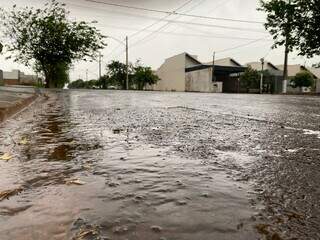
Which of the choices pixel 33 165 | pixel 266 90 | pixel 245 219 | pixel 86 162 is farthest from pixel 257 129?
pixel 266 90

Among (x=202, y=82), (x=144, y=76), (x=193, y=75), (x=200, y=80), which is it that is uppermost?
(x=193, y=75)

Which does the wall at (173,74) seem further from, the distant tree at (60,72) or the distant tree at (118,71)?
the distant tree at (60,72)

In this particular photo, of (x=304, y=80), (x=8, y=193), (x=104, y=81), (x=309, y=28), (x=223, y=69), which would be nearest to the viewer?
(x=8, y=193)

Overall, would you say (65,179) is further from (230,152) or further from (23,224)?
(230,152)

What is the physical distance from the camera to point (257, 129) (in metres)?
5.33

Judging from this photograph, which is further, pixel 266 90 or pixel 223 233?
pixel 266 90

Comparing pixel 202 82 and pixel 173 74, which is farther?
pixel 173 74

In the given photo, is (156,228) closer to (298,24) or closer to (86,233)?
(86,233)

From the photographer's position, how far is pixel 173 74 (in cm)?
7012

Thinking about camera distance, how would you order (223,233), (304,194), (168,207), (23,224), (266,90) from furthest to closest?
(266,90) < (304,194) < (168,207) < (23,224) < (223,233)

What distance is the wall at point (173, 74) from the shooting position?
218 ft

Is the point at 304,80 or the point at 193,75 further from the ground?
the point at 193,75

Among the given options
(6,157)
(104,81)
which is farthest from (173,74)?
(6,157)

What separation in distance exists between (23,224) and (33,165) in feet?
4.36
